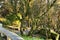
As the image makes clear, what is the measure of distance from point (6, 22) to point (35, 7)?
3.31 m

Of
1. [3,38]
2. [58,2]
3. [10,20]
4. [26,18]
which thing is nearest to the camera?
[3,38]

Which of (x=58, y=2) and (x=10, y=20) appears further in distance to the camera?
(x=10, y=20)

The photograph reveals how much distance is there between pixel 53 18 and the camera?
11562 mm

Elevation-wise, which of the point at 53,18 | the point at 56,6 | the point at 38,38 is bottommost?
the point at 38,38

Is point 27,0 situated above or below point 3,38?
above

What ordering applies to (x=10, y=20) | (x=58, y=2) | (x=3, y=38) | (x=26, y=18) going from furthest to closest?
(x=10, y=20), (x=26, y=18), (x=58, y=2), (x=3, y=38)

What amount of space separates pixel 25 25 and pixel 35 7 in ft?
4.64

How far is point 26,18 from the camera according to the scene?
1130cm

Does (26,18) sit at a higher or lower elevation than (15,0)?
lower

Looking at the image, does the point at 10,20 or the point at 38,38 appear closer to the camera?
the point at 38,38

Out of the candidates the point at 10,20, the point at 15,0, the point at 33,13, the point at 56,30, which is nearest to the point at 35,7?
the point at 33,13

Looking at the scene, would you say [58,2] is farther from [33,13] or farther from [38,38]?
[38,38]

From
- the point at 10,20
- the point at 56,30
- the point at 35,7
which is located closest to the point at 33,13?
the point at 35,7

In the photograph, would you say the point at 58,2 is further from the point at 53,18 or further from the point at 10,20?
the point at 10,20
